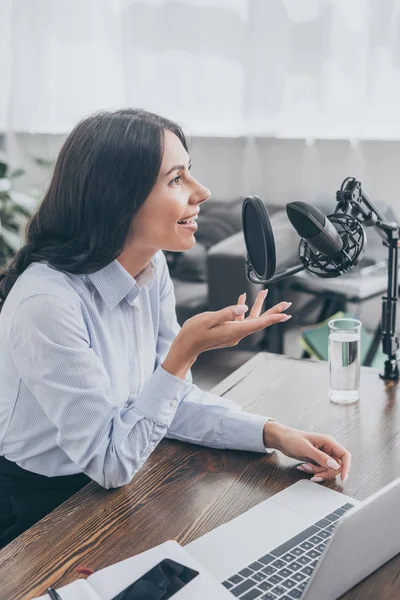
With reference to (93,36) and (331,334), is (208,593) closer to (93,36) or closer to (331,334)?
(331,334)

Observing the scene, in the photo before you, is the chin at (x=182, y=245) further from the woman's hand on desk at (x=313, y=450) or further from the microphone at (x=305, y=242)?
the woman's hand on desk at (x=313, y=450)

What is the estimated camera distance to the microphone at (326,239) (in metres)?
1.04

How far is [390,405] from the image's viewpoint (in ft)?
4.43

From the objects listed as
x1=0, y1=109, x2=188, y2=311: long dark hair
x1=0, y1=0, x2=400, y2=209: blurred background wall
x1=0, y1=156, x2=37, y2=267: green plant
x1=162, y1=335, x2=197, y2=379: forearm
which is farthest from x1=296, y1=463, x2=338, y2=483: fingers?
x1=0, y1=156, x2=37, y2=267: green plant

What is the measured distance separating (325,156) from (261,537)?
2.59m

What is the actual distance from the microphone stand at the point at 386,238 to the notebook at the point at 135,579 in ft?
2.21

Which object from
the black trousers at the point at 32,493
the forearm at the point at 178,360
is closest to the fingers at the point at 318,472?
the forearm at the point at 178,360

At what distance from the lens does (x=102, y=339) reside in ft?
3.92

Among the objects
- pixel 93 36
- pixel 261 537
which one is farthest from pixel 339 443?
pixel 93 36

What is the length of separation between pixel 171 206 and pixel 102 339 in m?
0.25

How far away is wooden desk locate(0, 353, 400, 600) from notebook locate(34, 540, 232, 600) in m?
0.02

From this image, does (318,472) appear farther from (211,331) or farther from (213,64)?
(213,64)

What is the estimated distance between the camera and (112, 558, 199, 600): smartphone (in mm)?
784

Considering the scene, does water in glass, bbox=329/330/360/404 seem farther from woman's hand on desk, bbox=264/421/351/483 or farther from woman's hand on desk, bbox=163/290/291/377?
woman's hand on desk, bbox=163/290/291/377
